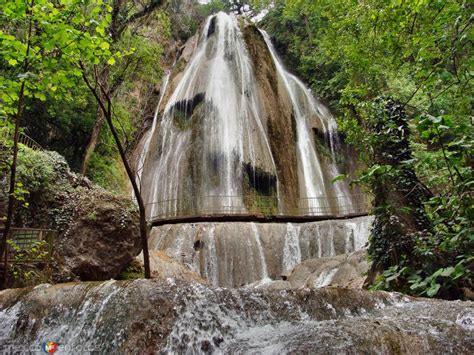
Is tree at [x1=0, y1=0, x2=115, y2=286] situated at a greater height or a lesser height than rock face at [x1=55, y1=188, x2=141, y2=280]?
greater

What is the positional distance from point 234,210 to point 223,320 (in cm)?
1055

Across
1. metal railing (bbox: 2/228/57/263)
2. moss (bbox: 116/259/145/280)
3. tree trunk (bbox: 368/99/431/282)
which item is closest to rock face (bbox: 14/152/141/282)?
metal railing (bbox: 2/228/57/263)

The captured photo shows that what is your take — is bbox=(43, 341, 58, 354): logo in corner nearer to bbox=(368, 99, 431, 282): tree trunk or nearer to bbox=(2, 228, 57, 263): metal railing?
bbox=(2, 228, 57, 263): metal railing

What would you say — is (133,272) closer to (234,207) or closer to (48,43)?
(48,43)

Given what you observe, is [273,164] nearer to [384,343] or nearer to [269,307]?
[269,307]

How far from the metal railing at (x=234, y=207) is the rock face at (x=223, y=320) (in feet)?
30.7

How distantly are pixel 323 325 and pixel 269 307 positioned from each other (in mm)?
875

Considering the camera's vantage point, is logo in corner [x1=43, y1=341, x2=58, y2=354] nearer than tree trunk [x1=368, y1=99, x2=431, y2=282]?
Yes

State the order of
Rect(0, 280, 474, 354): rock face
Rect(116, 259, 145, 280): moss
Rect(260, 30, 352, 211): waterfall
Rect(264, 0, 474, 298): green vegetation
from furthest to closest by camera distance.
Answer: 1. Rect(260, 30, 352, 211): waterfall
2. Rect(116, 259, 145, 280): moss
3. Rect(264, 0, 474, 298): green vegetation
4. Rect(0, 280, 474, 354): rock face

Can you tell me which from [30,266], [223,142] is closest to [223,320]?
[30,266]

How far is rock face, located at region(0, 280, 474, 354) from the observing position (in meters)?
2.89

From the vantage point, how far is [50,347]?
3660 mm

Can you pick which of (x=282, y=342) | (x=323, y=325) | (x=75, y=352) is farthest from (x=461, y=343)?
(x=75, y=352)

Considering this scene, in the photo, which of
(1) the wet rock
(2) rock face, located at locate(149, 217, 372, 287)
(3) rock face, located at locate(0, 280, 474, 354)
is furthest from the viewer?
(2) rock face, located at locate(149, 217, 372, 287)
